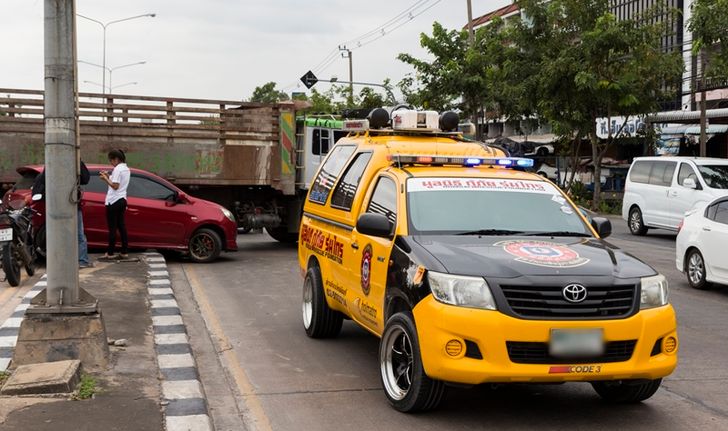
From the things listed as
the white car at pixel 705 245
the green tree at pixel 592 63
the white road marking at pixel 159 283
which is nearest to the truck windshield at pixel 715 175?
the white car at pixel 705 245

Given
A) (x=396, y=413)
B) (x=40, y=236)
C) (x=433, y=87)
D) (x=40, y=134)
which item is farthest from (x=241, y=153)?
(x=433, y=87)

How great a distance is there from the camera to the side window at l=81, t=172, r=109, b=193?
1468 centimetres

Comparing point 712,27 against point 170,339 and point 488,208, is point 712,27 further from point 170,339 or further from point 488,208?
point 170,339

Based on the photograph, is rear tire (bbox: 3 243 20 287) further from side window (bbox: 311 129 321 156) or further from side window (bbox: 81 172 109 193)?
side window (bbox: 311 129 321 156)

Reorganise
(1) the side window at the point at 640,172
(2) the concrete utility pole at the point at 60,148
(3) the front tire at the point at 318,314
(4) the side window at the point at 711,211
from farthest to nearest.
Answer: (1) the side window at the point at 640,172 < (4) the side window at the point at 711,211 < (3) the front tire at the point at 318,314 < (2) the concrete utility pole at the point at 60,148

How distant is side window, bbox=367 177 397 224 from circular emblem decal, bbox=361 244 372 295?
13.1 inches

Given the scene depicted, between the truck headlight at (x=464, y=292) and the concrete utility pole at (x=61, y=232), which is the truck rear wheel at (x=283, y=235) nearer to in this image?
the concrete utility pole at (x=61, y=232)

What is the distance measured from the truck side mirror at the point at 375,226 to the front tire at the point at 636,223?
16.1m

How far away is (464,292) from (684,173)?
52.2ft

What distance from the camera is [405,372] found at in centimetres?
624

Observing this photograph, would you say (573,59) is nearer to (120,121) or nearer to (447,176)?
(120,121)

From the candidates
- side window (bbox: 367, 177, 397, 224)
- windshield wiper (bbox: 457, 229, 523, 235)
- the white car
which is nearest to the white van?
the white car

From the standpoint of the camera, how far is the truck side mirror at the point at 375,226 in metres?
6.60

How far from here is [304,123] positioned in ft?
61.5
